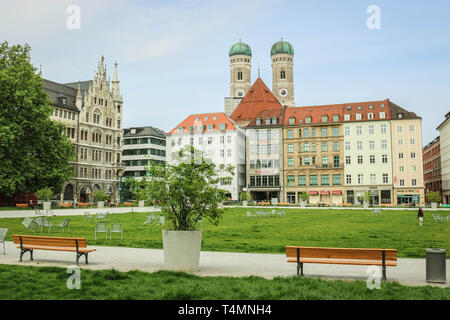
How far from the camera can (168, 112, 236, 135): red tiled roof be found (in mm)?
89625

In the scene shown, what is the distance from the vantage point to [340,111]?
83.9 metres

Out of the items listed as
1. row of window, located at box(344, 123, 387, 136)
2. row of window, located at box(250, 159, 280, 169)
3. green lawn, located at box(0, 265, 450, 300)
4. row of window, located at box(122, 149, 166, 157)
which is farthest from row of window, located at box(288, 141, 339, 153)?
green lawn, located at box(0, 265, 450, 300)

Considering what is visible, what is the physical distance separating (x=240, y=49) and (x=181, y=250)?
128 metres

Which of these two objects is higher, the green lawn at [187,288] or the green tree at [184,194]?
the green tree at [184,194]

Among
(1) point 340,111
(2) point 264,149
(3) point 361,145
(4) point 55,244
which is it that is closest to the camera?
(4) point 55,244

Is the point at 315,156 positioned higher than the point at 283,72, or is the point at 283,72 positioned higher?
the point at 283,72

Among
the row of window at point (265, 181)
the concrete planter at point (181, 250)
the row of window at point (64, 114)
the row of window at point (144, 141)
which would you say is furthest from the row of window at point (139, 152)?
the concrete planter at point (181, 250)

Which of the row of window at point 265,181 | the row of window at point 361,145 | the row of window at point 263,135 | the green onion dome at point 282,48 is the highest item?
the green onion dome at point 282,48

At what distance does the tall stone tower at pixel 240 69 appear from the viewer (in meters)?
130

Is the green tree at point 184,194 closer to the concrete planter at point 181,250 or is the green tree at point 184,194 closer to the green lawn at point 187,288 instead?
the concrete planter at point 181,250

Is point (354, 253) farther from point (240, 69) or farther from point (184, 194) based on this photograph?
point (240, 69)

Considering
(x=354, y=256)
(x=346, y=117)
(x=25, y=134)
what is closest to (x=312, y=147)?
(x=346, y=117)

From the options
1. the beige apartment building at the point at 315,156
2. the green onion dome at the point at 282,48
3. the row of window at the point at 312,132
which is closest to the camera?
the beige apartment building at the point at 315,156

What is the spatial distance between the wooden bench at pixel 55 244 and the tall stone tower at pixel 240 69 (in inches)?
4658
